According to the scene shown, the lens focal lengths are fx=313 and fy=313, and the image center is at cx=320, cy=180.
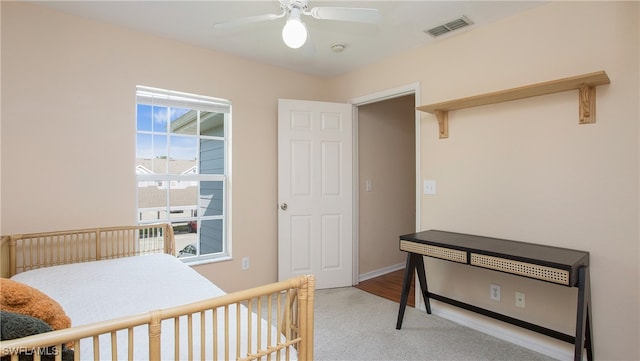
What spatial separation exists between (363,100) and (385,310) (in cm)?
211

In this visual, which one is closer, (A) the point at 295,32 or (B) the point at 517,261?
(A) the point at 295,32

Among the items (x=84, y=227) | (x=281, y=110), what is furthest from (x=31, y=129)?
(x=281, y=110)

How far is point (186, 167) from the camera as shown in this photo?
116 inches

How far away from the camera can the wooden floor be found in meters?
3.18

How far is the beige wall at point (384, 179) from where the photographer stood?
374 cm

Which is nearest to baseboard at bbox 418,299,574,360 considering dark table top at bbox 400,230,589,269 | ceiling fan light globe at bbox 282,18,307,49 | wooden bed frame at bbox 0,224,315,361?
dark table top at bbox 400,230,589,269

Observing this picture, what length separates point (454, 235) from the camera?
2494mm

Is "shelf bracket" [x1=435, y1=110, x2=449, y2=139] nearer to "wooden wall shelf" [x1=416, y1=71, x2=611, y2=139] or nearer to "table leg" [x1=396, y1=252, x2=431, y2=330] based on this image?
"wooden wall shelf" [x1=416, y1=71, x2=611, y2=139]

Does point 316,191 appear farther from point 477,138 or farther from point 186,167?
point 477,138

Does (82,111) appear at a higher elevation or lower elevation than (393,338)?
higher

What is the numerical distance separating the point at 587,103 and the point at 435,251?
4.33ft

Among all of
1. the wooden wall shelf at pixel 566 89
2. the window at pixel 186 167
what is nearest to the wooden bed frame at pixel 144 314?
the window at pixel 186 167

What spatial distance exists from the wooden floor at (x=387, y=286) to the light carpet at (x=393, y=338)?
25 cm

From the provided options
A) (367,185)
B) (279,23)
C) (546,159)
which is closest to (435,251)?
(546,159)
